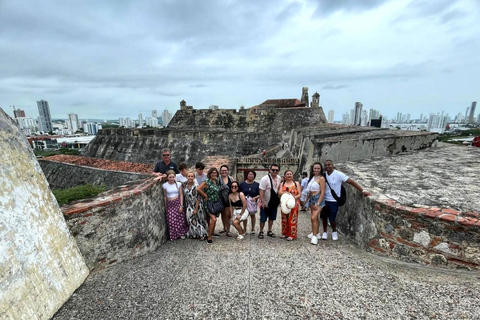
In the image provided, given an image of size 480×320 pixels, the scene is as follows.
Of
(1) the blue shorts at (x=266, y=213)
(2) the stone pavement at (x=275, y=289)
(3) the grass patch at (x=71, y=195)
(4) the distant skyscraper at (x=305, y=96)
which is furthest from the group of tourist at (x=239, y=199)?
(4) the distant skyscraper at (x=305, y=96)

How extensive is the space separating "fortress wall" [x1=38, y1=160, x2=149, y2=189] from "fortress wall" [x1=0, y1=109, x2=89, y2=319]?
625 cm

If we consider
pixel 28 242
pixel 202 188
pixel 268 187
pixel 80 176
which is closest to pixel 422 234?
pixel 268 187

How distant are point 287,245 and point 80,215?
2930mm

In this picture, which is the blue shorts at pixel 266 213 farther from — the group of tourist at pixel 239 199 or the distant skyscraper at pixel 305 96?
the distant skyscraper at pixel 305 96

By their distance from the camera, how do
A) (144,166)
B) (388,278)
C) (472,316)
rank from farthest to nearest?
(144,166)
(388,278)
(472,316)

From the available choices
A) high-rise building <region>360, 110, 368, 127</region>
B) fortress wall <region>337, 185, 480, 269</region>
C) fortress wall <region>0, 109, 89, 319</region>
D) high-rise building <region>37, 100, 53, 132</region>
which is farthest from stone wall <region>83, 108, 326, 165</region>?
high-rise building <region>37, 100, 53, 132</region>

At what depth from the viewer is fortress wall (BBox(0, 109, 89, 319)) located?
175 centimetres

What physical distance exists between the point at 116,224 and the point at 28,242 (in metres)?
0.96

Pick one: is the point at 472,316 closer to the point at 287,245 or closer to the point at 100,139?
the point at 287,245

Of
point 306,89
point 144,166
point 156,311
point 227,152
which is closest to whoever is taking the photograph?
→ point 156,311

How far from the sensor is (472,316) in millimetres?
1873

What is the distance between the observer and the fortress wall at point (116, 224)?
8.48 feet

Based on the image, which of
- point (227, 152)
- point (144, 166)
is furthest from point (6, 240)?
point (227, 152)

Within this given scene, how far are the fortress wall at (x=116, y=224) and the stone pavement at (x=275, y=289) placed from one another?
0.64 ft
